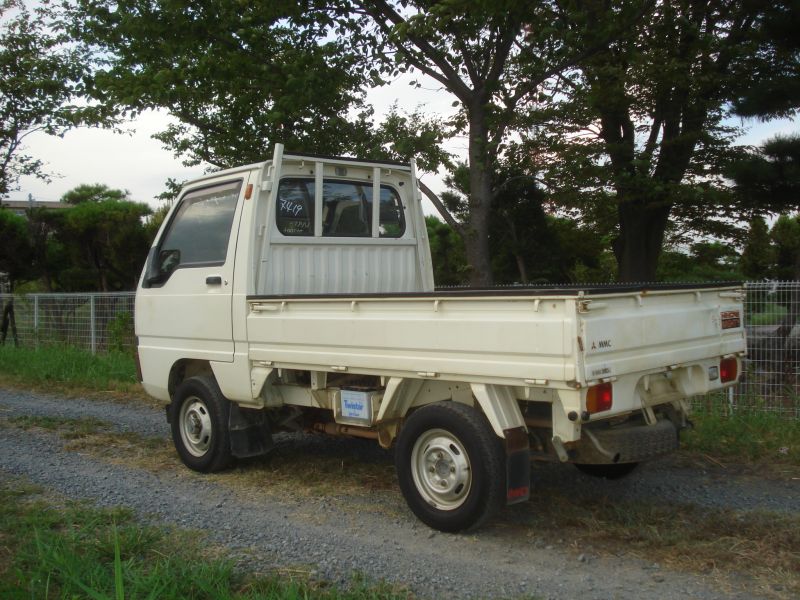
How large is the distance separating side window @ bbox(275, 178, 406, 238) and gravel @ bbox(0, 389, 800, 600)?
2.03 m

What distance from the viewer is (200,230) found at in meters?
6.82

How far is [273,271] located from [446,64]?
6.34m

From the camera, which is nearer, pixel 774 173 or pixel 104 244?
pixel 774 173

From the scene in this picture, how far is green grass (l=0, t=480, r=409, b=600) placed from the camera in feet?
12.5

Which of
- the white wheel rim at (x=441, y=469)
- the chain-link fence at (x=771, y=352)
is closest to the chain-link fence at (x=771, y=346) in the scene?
the chain-link fence at (x=771, y=352)

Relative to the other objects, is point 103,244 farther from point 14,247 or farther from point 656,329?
point 656,329

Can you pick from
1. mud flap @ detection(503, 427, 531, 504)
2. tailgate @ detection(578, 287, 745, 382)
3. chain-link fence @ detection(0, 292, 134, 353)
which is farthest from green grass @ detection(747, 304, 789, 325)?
chain-link fence @ detection(0, 292, 134, 353)

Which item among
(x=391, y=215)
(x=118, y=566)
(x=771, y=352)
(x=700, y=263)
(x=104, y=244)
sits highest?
(x=104, y=244)

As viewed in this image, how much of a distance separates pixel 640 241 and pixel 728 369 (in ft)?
30.6

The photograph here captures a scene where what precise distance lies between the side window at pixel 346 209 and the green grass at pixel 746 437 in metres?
3.38

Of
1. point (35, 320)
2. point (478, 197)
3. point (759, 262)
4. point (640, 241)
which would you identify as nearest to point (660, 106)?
point (640, 241)

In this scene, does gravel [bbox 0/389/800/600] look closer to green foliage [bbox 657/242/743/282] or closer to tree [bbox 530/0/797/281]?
tree [bbox 530/0/797/281]

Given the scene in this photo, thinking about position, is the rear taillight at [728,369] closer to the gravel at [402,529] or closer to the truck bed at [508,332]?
the truck bed at [508,332]

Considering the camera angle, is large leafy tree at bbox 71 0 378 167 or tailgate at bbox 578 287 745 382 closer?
tailgate at bbox 578 287 745 382
